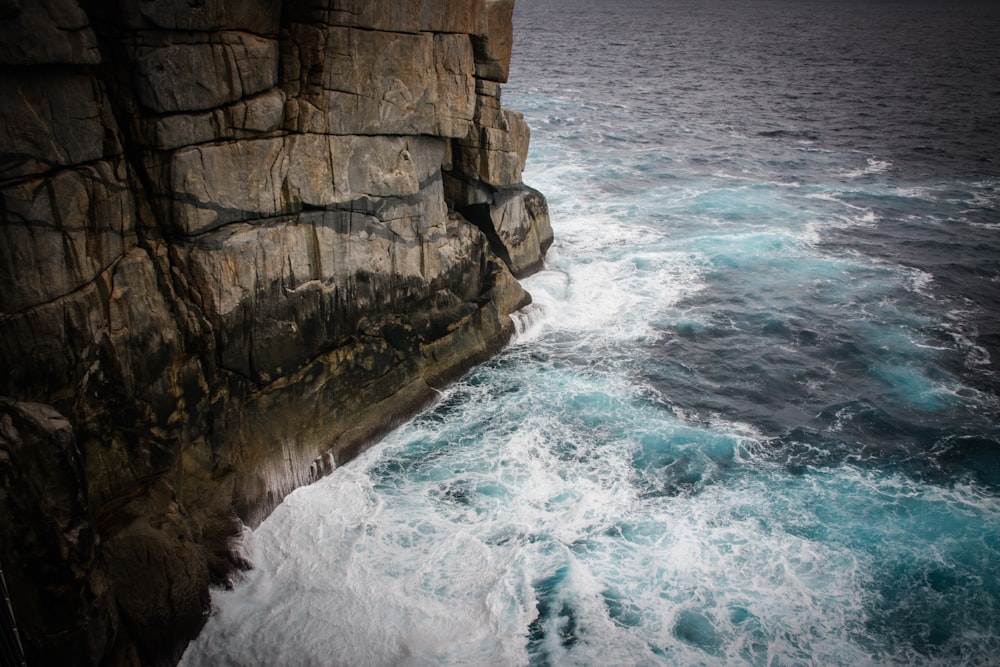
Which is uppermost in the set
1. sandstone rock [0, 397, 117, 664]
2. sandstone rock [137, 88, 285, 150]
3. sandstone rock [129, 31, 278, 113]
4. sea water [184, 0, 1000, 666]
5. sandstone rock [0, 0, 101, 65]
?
sandstone rock [0, 0, 101, 65]

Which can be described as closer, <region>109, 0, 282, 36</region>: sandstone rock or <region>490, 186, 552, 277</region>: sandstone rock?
<region>109, 0, 282, 36</region>: sandstone rock

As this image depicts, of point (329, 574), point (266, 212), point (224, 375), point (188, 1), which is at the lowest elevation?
point (329, 574)

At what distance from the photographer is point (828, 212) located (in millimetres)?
41938

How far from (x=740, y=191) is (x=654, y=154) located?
9.07m

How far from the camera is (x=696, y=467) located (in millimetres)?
22062

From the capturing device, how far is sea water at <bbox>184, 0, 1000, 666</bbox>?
1697cm

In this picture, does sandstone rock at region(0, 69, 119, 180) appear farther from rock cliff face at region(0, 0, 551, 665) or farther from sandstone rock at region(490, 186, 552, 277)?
sandstone rock at region(490, 186, 552, 277)

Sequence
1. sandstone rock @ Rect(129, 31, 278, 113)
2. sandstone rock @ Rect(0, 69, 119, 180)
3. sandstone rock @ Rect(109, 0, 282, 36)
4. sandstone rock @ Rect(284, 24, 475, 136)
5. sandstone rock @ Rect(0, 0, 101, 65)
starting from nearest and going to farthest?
sandstone rock @ Rect(0, 0, 101, 65) → sandstone rock @ Rect(0, 69, 119, 180) → sandstone rock @ Rect(109, 0, 282, 36) → sandstone rock @ Rect(129, 31, 278, 113) → sandstone rock @ Rect(284, 24, 475, 136)

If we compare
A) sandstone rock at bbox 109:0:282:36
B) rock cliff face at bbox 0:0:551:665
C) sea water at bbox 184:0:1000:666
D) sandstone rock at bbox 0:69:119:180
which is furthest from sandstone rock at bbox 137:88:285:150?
sea water at bbox 184:0:1000:666

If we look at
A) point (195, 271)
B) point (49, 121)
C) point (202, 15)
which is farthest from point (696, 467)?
point (49, 121)

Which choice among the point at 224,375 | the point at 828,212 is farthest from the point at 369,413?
the point at 828,212

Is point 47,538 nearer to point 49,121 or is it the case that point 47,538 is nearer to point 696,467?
point 49,121

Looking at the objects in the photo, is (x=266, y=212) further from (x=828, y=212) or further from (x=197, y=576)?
(x=828, y=212)

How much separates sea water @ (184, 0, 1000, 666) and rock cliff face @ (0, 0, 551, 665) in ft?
6.36
